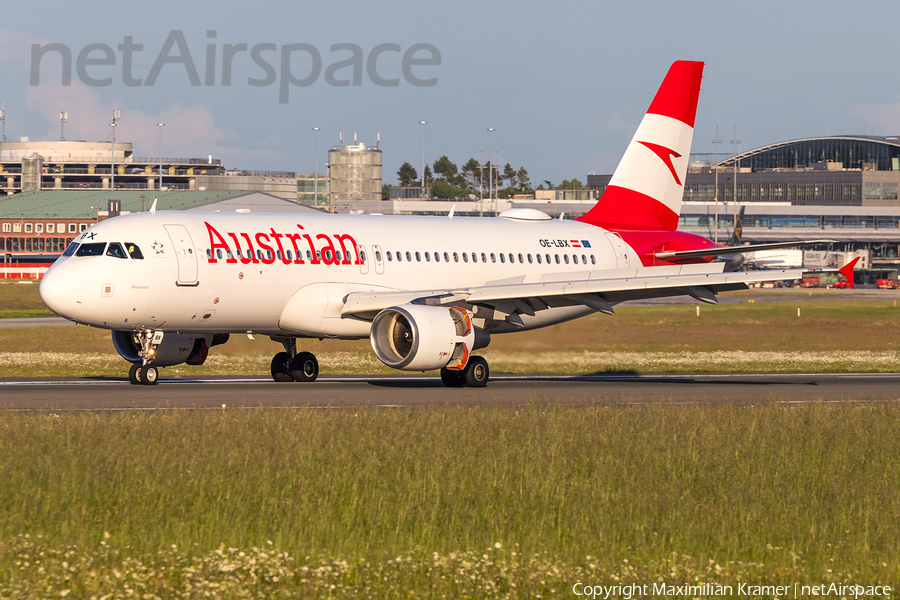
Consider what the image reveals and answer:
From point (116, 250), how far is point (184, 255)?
158 centimetres

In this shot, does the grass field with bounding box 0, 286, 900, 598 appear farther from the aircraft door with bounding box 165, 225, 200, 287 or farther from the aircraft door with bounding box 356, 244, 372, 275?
the aircraft door with bounding box 356, 244, 372, 275

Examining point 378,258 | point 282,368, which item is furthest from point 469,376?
point 282,368

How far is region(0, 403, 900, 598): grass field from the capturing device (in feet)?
33.0

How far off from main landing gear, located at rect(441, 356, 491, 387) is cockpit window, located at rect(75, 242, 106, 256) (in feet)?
30.3

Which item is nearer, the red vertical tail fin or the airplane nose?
the airplane nose

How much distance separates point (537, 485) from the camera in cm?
1401

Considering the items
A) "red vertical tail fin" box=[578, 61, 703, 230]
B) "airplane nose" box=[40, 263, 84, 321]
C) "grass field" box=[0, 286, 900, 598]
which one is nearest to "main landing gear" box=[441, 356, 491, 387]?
"grass field" box=[0, 286, 900, 598]

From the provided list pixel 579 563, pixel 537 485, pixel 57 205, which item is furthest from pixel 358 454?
pixel 57 205

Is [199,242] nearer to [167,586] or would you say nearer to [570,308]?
[570,308]

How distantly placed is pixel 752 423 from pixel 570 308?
15.4 metres

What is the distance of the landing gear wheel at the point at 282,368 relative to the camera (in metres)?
31.6

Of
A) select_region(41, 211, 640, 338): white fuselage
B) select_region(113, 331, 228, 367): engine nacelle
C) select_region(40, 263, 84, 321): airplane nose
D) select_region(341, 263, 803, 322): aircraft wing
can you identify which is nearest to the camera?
select_region(40, 263, 84, 321): airplane nose

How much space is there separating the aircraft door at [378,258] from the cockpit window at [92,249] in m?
7.15

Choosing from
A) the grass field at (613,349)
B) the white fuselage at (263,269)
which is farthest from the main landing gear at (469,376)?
the grass field at (613,349)
